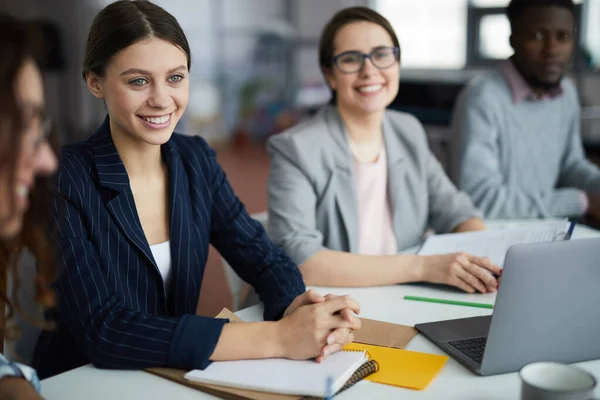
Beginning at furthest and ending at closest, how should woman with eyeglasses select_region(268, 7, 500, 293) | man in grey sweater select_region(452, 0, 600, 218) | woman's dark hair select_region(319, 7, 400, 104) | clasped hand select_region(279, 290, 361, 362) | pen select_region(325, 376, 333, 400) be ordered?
1. man in grey sweater select_region(452, 0, 600, 218)
2. woman's dark hair select_region(319, 7, 400, 104)
3. woman with eyeglasses select_region(268, 7, 500, 293)
4. clasped hand select_region(279, 290, 361, 362)
5. pen select_region(325, 376, 333, 400)

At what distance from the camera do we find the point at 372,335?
1281 mm

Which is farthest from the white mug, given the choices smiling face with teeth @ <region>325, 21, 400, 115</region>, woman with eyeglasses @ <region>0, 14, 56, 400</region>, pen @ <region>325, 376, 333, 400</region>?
smiling face with teeth @ <region>325, 21, 400, 115</region>

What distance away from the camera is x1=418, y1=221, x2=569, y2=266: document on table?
5.67 ft

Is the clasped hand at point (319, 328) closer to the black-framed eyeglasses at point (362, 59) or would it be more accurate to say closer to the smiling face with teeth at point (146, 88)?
Answer: the smiling face with teeth at point (146, 88)

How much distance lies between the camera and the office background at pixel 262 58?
5.58m

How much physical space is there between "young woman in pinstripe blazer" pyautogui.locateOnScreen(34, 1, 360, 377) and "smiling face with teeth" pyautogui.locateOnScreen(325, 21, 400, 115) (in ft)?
1.71

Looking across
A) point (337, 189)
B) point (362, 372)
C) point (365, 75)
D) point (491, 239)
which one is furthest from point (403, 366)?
point (365, 75)

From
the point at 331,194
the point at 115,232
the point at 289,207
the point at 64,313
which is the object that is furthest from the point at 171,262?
the point at 331,194

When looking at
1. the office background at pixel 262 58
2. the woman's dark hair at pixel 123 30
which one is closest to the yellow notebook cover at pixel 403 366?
the woman's dark hair at pixel 123 30

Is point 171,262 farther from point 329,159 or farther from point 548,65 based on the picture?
point 548,65

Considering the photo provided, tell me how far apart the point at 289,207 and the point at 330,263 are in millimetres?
230

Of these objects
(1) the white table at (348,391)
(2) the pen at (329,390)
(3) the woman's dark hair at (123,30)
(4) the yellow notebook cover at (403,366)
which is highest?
(3) the woman's dark hair at (123,30)

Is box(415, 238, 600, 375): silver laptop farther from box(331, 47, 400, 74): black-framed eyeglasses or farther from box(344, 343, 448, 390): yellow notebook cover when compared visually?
box(331, 47, 400, 74): black-framed eyeglasses

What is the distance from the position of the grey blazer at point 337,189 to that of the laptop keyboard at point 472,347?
1.79ft
